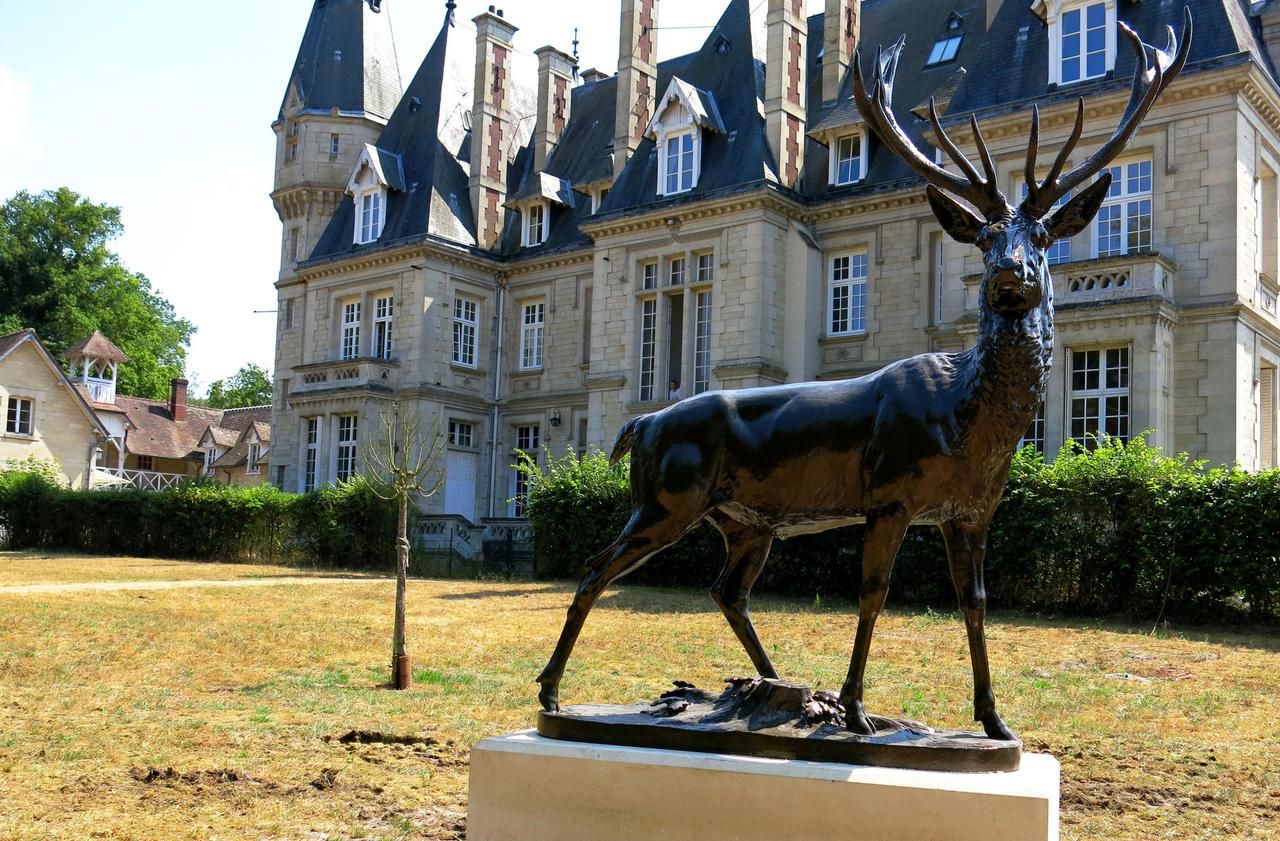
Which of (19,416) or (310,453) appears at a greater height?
(19,416)

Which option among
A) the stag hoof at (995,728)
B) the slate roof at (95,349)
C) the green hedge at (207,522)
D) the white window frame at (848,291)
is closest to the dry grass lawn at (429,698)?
the stag hoof at (995,728)

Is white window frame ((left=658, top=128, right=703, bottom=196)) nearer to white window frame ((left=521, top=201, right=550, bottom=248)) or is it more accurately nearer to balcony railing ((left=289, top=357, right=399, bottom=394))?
white window frame ((left=521, top=201, right=550, bottom=248))

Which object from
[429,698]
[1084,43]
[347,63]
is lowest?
[429,698]

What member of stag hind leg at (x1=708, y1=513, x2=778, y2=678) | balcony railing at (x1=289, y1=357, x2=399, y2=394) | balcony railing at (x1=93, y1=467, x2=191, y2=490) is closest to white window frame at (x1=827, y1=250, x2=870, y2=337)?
balcony railing at (x1=289, y1=357, x2=399, y2=394)

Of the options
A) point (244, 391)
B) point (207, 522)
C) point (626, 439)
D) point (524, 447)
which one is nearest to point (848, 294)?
point (524, 447)

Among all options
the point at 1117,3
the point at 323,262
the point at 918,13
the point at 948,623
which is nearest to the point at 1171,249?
the point at 1117,3

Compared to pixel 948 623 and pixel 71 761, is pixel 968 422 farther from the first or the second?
pixel 948 623

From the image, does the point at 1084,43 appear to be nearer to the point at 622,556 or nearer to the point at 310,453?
the point at 622,556

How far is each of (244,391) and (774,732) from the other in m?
95.0

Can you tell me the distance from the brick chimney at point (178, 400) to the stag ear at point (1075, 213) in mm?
70466

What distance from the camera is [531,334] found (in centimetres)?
4050

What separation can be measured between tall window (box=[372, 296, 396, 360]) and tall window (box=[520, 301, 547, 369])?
434 cm

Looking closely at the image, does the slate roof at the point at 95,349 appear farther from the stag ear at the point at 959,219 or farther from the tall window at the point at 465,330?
the stag ear at the point at 959,219

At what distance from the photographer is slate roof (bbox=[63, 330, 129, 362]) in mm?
59406
